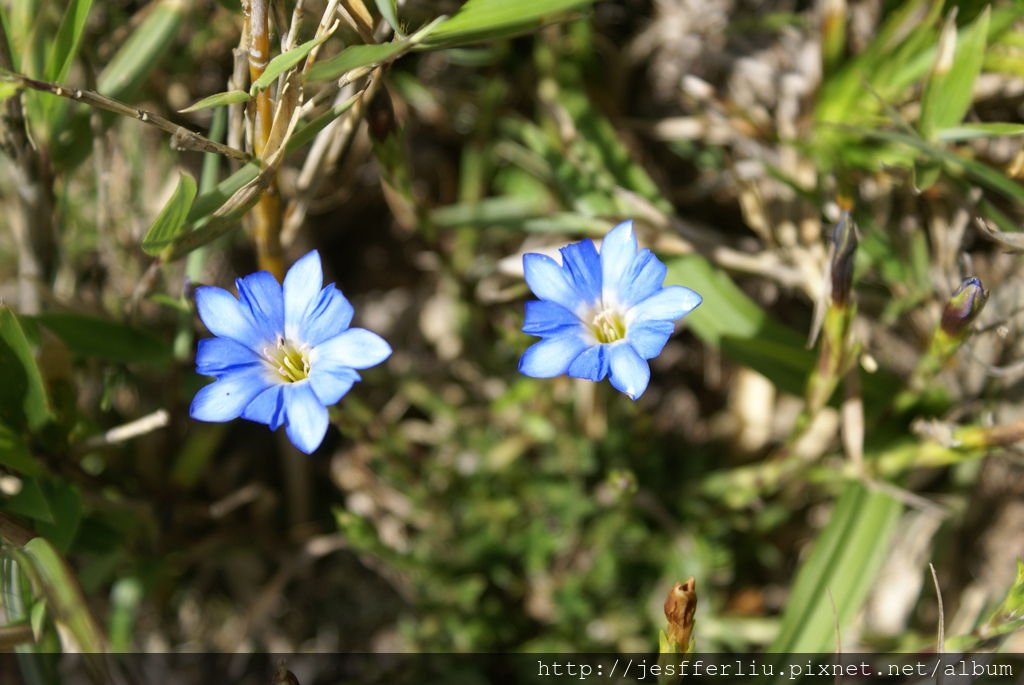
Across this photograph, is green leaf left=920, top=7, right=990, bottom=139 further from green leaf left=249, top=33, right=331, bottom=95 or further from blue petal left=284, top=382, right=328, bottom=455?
blue petal left=284, top=382, right=328, bottom=455

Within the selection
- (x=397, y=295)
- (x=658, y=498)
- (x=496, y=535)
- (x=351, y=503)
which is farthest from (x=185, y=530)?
(x=658, y=498)

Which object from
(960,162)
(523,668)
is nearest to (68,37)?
(960,162)

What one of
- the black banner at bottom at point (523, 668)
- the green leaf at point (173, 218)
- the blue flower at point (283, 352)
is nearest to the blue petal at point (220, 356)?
the blue flower at point (283, 352)

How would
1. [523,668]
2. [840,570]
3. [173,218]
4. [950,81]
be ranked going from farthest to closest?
[523,668]
[840,570]
[950,81]
[173,218]

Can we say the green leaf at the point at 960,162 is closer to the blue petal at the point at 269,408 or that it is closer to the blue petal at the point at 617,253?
the blue petal at the point at 617,253

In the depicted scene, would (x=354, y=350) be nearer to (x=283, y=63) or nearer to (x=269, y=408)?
(x=269, y=408)

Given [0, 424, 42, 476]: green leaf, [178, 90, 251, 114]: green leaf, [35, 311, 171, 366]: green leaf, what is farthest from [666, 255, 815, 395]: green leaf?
[0, 424, 42, 476]: green leaf

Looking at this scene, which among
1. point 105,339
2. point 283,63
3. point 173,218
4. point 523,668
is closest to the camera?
point 283,63
